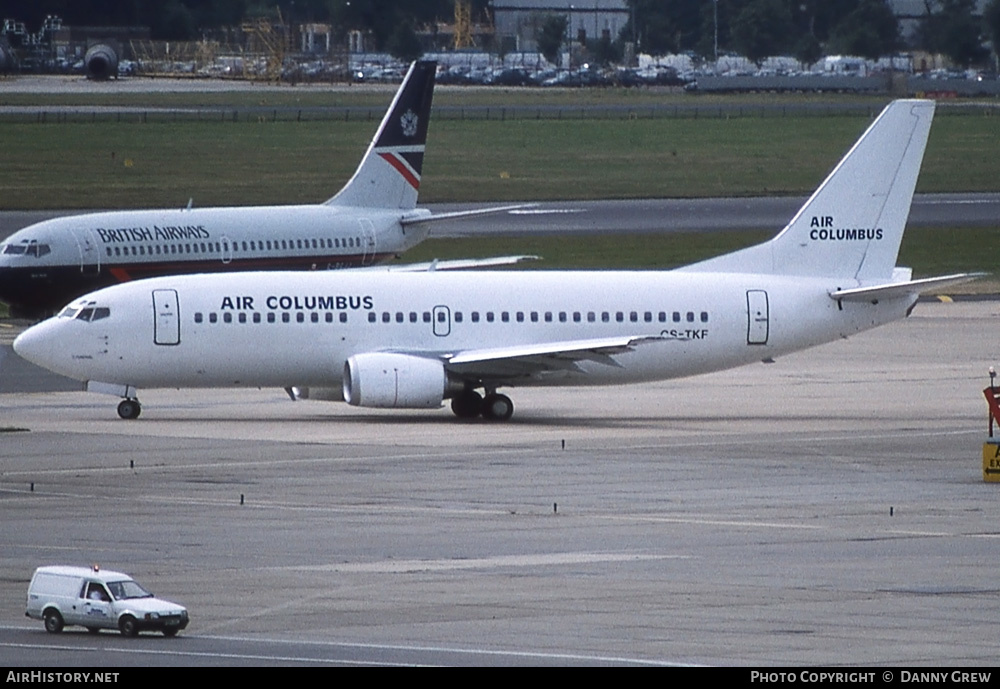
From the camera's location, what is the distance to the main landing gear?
160 feet

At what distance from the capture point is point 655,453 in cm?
4300

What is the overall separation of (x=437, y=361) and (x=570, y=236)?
46286 mm

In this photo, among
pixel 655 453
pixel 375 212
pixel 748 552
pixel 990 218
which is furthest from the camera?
pixel 990 218

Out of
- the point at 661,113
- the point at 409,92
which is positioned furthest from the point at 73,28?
the point at 409,92

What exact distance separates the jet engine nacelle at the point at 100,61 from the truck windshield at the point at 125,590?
121727 millimetres

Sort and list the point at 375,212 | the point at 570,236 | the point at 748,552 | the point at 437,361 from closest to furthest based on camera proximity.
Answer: the point at 748,552 < the point at 437,361 < the point at 375,212 < the point at 570,236

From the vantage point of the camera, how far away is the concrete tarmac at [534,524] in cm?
2417

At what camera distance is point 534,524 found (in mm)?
33906

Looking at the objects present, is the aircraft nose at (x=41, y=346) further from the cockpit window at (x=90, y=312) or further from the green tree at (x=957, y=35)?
the green tree at (x=957, y=35)

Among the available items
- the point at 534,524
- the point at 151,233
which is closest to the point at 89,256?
the point at 151,233

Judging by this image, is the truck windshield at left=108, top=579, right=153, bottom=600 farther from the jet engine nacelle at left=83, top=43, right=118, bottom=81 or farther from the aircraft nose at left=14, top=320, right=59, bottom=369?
the jet engine nacelle at left=83, top=43, right=118, bottom=81

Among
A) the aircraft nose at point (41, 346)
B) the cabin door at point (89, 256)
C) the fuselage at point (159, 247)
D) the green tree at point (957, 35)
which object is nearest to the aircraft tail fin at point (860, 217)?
the aircraft nose at point (41, 346)

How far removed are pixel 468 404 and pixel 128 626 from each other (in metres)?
25.4

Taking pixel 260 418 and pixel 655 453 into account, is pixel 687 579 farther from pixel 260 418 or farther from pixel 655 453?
pixel 260 418
